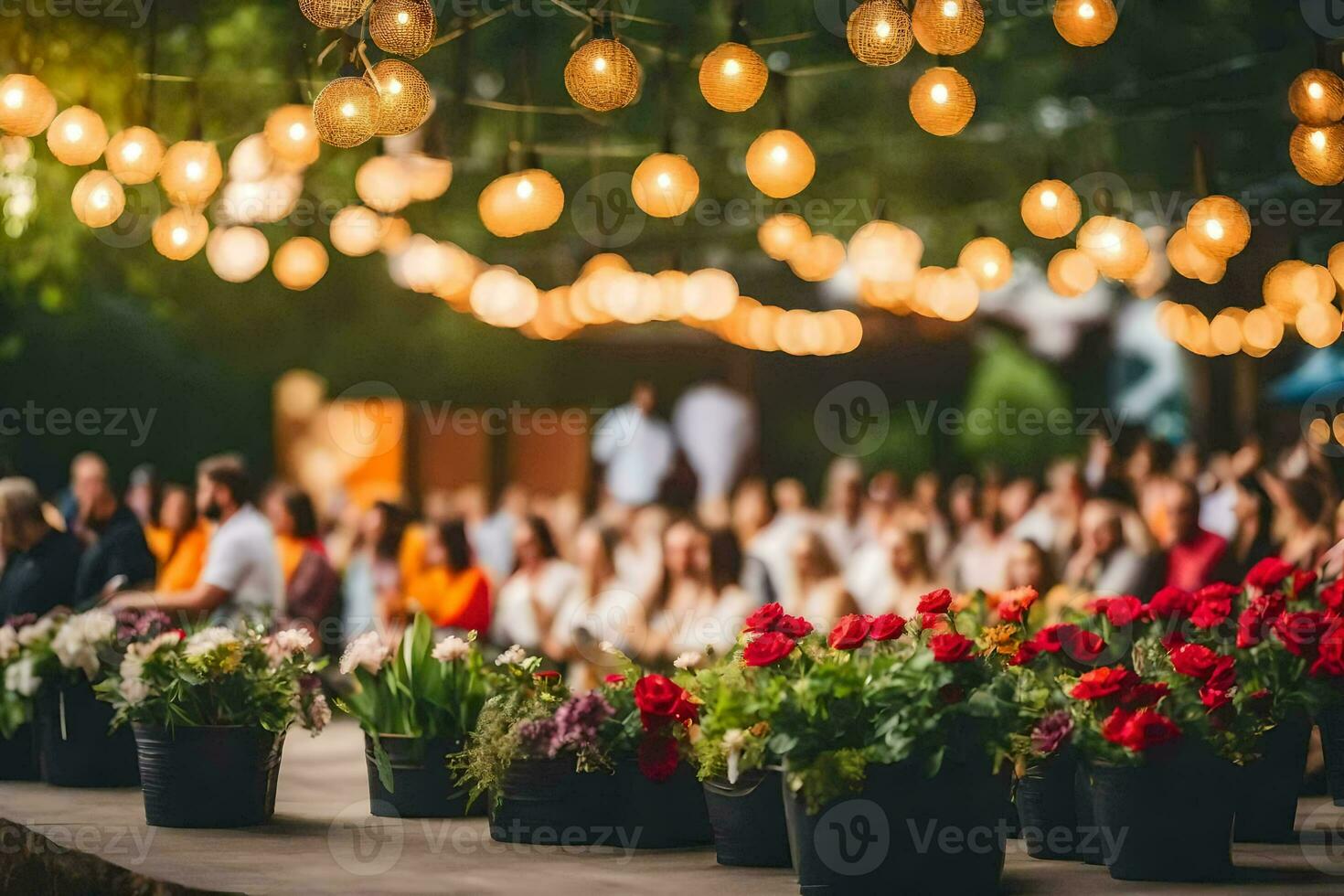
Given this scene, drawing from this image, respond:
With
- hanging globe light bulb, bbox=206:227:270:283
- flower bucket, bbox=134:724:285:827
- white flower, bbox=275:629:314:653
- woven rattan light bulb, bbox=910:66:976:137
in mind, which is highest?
woven rattan light bulb, bbox=910:66:976:137

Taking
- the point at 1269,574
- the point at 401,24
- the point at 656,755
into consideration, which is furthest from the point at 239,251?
the point at 1269,574

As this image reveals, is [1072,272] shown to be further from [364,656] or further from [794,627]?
[794,627]

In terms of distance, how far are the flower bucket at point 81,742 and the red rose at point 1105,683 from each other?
359 centimetres

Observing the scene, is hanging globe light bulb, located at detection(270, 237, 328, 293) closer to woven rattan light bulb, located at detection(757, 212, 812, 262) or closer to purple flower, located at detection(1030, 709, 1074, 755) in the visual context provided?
woven rattan light bulb, located at detection(757, 212, 812, 262)

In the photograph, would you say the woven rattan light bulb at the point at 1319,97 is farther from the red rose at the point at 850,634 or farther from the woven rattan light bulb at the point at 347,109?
the woven rattan light bulb at the point at 347,109

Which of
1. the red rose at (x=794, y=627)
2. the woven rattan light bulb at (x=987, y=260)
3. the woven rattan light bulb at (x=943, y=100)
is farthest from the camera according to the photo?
the woven rattan light bulb at (x=987, y=260)

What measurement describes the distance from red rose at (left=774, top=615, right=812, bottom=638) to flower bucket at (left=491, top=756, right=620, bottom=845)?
0.78 m

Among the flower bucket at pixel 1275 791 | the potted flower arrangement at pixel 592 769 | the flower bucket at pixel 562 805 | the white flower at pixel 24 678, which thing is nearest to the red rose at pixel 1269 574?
the flower bucket at pixel 1275 791

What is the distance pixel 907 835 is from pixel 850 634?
567mm

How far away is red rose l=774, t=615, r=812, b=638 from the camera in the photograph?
4863 millimetres

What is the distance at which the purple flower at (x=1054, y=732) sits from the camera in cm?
468

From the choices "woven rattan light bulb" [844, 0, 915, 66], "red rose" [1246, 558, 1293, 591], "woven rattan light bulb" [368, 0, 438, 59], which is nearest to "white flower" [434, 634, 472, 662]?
"woven rattan light bulb" [368, 0, 438, 59]

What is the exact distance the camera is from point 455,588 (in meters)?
8.85

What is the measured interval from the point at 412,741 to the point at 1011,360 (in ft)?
55.9
